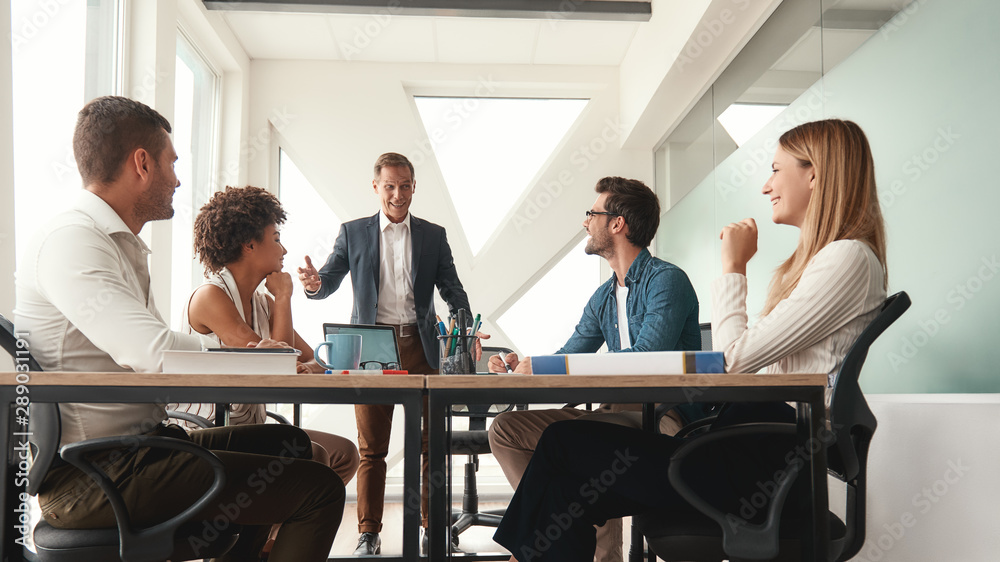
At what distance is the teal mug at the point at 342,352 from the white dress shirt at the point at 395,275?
1.84 m

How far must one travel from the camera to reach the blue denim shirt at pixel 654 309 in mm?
2062

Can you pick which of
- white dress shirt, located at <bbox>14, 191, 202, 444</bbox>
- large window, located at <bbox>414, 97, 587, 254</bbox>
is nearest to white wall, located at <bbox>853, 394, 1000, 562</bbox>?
white dress shirt, located at <bbox>14, 191, 202, 444</bbox>

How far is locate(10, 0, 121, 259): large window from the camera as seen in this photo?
8.63 ft

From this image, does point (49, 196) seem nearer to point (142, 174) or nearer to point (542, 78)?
point (142, 174)

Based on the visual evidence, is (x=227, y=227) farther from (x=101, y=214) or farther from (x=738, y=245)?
(x=738, y=245)

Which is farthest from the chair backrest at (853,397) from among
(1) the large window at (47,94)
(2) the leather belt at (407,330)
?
(1) the large window at (47,94)

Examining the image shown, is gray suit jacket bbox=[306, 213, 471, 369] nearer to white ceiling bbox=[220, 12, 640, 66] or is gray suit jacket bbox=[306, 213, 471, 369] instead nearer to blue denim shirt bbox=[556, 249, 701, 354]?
blue denim shirt bbox=[556, 249, 701, 354]

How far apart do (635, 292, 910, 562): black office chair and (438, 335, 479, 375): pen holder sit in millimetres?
543

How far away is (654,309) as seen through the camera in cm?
210

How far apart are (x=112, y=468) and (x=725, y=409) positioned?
116 cm

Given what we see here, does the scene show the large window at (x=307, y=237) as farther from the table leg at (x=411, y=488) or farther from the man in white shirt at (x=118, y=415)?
the table leg at (x=411, y=488)

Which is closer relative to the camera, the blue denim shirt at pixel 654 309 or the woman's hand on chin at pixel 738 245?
the woman's hand on chin at pixel 738 245

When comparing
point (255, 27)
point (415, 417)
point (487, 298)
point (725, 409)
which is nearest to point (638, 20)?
point (487, 298)

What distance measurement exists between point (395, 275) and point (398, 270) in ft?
0.09
